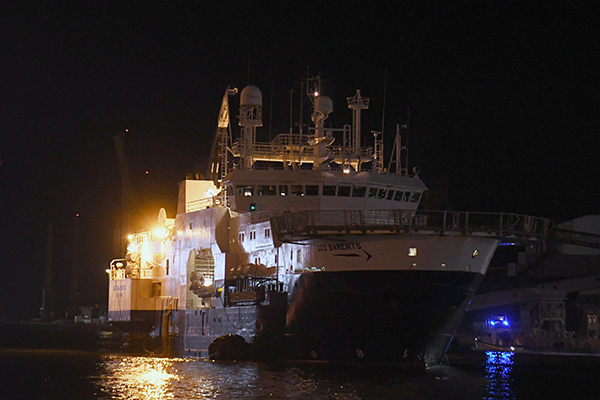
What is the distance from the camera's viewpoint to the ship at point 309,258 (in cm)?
3650

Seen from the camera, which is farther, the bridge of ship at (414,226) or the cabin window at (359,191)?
the cabin window at (359,191)

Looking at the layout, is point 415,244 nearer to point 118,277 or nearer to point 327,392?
point 327,392

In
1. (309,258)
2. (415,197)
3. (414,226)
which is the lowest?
(309,258)

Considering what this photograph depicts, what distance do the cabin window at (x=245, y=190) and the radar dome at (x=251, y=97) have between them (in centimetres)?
602

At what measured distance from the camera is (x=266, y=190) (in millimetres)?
43875

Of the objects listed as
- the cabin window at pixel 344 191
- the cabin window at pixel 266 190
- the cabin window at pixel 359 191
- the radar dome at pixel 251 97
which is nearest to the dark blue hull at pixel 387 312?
the cabin window at pixel 344 191

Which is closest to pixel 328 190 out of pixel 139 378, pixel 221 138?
pixel 139 378

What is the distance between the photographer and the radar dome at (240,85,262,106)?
157 feet

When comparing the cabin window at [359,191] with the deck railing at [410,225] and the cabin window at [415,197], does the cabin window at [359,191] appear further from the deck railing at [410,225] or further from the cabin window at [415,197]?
the deck railing at [410,225]

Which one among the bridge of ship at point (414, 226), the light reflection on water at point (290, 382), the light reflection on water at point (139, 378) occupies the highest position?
the bridge of ship at point (414, 226)

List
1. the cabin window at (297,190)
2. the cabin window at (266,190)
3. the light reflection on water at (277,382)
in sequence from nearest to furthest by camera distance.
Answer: the light reflection on water at (277,382)
the cabin window at (297,190)
the cabin window at (266,190)

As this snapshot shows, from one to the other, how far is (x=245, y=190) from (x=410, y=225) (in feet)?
37.7

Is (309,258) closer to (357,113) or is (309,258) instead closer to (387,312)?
(387,312)

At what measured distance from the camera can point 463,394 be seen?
104 ft
